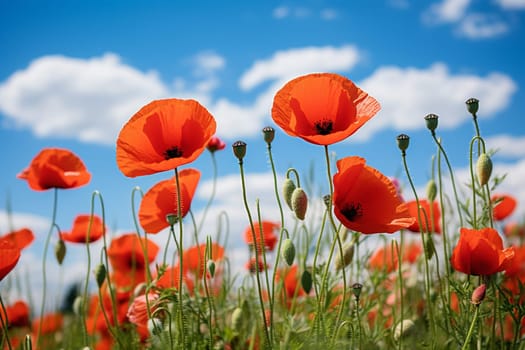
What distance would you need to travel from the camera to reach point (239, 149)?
63.2 inches

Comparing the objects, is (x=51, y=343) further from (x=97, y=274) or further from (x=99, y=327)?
(x=97, y=274)

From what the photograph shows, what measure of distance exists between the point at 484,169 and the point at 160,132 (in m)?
0.94

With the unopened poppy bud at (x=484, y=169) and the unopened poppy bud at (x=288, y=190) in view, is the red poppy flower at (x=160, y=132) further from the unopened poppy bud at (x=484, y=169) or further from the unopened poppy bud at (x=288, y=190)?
the unopened poppy bud at (x=484, y=169)

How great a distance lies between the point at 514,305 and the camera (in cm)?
187

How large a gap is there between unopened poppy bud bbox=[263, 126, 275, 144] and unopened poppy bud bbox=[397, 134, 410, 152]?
355mm

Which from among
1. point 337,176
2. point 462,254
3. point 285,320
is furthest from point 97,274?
point 462,254

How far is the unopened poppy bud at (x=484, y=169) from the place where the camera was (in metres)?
1.89

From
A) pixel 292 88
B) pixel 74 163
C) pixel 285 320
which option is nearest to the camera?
pixel 292 88

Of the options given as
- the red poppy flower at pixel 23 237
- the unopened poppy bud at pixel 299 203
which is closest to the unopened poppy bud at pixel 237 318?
the unopened poppy bud at pixel 299 203

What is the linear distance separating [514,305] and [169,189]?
3.68 ft

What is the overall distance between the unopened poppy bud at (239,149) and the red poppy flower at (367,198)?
262 millimetres

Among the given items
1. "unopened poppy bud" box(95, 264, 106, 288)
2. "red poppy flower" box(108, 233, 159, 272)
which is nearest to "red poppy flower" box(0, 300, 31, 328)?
"red poppy flower" box(108, 233, 159, 272)

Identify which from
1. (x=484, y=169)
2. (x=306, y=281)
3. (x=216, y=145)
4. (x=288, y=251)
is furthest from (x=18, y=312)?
(x=484, y=169)

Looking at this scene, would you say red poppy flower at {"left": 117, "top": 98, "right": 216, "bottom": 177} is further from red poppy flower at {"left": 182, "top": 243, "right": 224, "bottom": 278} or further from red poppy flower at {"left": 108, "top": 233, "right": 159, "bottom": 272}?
red poppy flower at {"left": 108, "top": 233, "right": 159, "bottom": 272}
